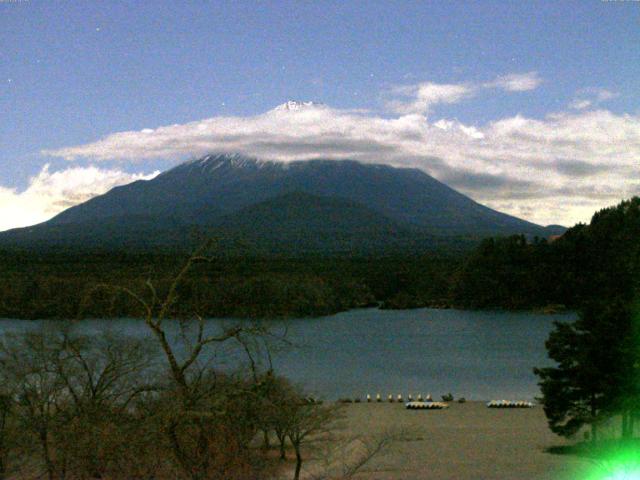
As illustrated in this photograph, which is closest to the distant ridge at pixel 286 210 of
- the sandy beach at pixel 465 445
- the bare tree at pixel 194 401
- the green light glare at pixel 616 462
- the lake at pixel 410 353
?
the lake at pixel 410 353

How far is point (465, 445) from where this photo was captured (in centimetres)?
1346

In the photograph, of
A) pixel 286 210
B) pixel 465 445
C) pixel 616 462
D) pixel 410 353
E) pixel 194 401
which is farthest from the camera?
pixel 286 210

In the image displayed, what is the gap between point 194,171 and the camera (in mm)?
139625

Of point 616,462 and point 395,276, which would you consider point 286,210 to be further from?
point 616,462

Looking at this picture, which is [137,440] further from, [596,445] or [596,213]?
[596,213]

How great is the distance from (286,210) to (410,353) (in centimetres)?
7292

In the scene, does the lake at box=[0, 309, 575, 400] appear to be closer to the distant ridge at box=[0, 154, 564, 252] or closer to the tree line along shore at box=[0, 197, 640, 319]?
the tree line along shore at box=[0, 197, 640, 319]

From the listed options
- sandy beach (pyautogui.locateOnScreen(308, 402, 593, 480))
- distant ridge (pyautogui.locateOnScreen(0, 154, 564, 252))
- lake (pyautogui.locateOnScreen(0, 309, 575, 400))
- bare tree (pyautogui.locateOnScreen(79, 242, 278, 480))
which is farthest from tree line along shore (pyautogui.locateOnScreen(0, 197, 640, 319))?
bare tree (pyautogui.locateOnScreen(79, 242, 278, 480))

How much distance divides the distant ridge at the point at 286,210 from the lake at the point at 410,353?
3040cm

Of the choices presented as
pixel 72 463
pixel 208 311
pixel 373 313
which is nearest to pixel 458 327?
pixel 373 313

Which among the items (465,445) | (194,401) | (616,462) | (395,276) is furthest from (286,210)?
(194,401)

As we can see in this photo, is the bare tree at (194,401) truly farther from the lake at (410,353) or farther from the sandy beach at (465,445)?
the lake at (410,353)

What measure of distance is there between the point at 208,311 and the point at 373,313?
12533 millimetres

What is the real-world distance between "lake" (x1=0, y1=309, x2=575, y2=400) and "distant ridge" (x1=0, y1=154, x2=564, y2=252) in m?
30.4
